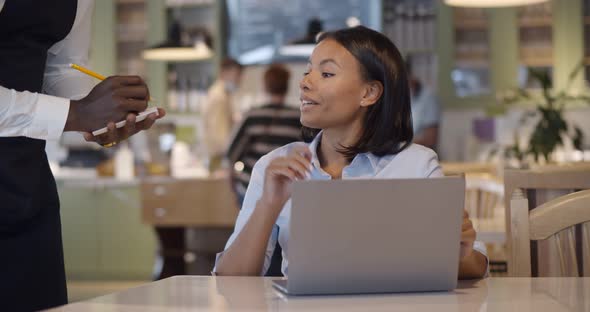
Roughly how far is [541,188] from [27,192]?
45.9 inches

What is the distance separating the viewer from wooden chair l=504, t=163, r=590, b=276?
1.74 metres

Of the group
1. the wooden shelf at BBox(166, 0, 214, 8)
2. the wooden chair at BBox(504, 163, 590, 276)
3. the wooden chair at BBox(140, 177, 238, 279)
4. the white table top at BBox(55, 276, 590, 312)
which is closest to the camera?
the white table top at BBox(55, 276, 590, 312)

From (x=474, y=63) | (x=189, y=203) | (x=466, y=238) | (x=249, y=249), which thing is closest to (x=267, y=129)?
(x=189, y=203)

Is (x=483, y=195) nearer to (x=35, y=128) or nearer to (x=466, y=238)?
(x=466, y=238)

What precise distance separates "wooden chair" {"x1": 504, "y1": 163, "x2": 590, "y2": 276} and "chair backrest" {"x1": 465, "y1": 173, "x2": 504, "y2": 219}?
5.66 feet

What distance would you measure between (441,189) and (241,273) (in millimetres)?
574

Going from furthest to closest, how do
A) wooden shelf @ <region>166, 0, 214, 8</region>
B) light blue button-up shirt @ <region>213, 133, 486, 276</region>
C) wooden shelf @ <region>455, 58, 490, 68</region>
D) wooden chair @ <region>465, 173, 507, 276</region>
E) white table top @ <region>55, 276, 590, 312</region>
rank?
wooden shelf @ <region>166, 0, 214, 8</region>, wooden shelf @ <region>455, 58, 490, 68</region>, wooden chair @ <region>465, 173, 507, 276</region>, light blue button-up shirt @ <region>213, 133, 486, 276</region>, white table top @ <region>55, 276, 590, 312</region>

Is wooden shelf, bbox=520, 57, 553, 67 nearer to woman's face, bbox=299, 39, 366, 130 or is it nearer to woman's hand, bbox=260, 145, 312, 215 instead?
woman's face, bbox=299, 39, 366, 130

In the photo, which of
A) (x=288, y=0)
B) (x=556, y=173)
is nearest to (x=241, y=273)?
(x=556, y=173)

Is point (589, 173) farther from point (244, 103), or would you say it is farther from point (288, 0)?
point (288, 0)

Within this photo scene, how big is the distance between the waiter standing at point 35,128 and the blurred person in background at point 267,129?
3.21 metres

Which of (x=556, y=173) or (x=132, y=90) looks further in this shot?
(x=556, y=173)

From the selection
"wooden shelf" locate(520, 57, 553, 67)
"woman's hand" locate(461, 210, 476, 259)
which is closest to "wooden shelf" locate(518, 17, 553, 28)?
"wooden shelf" locate(520, 57, 553, 67)

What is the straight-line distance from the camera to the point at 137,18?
337 inches
